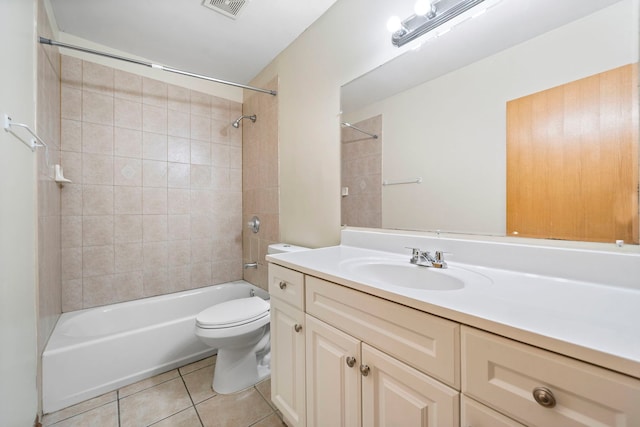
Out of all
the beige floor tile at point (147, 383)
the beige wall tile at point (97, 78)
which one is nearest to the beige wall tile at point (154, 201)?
the beige wall tile at point (97, 78)

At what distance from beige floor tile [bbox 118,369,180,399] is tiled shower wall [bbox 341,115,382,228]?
1525 mm

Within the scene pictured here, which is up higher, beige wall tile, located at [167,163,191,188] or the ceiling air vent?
the ceiling air vent

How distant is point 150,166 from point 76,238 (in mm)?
735

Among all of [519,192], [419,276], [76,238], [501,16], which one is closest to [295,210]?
[419,276]

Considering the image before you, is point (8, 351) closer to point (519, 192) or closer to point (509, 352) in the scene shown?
point (509, 352)

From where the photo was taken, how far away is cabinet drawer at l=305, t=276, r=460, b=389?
0.56m

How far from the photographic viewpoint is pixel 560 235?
783 mm

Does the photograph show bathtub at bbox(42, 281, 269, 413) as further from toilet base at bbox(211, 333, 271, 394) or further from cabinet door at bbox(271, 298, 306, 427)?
cabinet door at bbox(271, 298, 306, 427)

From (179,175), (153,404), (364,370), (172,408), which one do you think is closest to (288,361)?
(364,370)

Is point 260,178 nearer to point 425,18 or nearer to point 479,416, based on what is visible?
point 425,18

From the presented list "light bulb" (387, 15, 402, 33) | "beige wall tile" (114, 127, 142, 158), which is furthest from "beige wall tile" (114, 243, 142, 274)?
"light bulb" (387, 15, 402, 33)

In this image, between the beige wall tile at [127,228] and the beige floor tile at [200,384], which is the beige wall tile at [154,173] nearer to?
the beige wall tile at [127,228]

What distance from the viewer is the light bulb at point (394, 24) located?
1.13 meters

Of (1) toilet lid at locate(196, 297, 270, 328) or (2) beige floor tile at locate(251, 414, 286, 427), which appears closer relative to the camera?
(2) beige floor tile at locate(251, 414, 286, 427)
